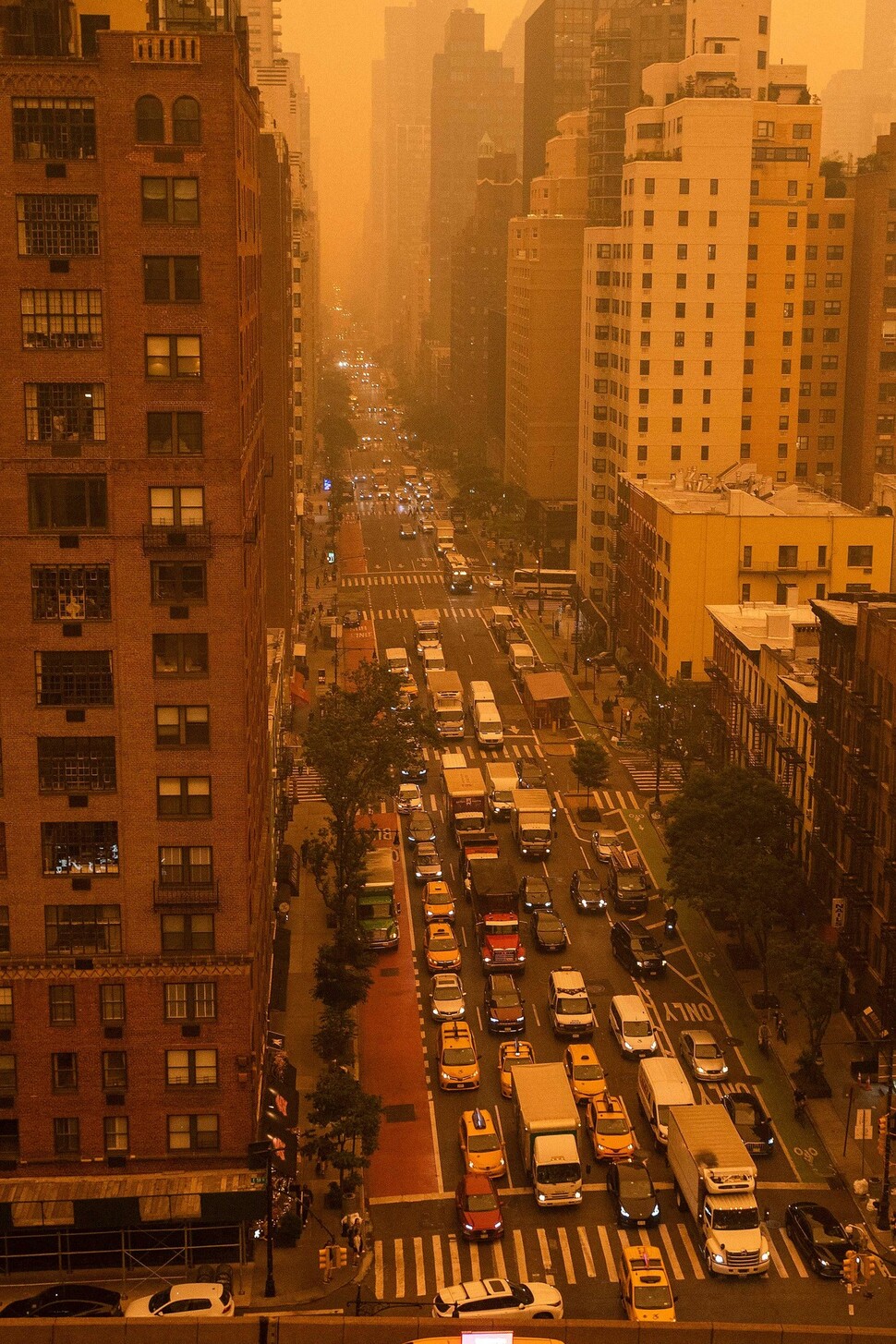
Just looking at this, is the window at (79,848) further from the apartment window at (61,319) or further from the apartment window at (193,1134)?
the apartment window at (61,319)

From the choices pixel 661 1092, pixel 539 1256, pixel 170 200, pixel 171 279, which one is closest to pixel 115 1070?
pixel 539 1256

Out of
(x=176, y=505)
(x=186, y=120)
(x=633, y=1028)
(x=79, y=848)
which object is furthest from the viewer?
(x=633, y=1028)

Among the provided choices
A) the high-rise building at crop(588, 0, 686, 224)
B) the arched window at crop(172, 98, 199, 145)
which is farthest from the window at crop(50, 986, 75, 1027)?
the high-rise building at crop(588, 0, 686, 224)

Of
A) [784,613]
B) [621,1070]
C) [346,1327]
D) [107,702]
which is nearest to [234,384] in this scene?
[107,702]

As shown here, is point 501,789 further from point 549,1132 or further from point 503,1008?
point 549,1132

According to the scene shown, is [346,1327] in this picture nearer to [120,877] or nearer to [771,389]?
[120,877]

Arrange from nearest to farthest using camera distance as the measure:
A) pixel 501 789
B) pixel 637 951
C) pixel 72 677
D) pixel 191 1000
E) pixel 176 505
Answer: pixel 176 505, pixel 72 677, pixel 191 1000, pixel 637 951, pixel 501 789
